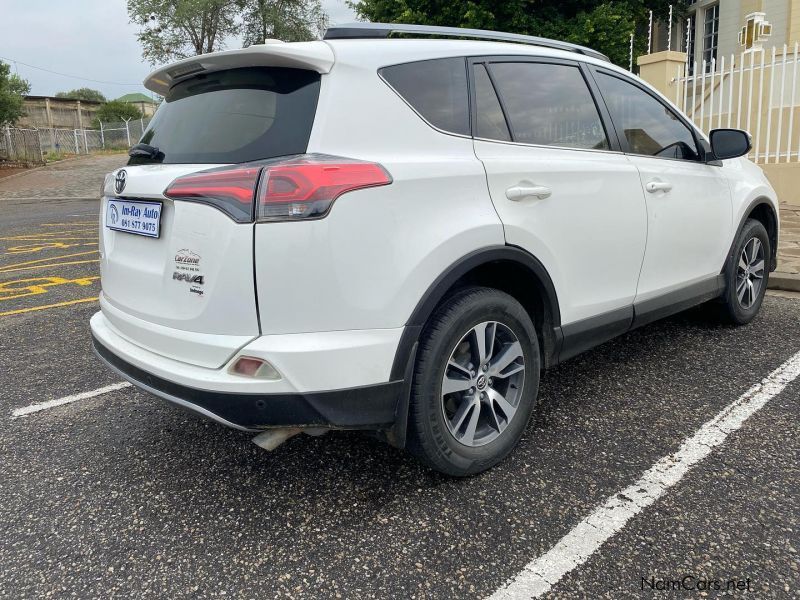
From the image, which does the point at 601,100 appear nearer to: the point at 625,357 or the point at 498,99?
the point at 498,99

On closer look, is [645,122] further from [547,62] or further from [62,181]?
[62,181]

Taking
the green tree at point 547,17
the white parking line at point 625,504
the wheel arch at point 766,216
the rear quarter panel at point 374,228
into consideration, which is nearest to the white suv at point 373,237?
the rear quarter panel at point 374,228

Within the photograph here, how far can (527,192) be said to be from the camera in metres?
2.63

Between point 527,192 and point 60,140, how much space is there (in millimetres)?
39159

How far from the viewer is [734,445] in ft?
9.22

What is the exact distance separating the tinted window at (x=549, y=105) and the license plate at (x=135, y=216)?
1.49 metres

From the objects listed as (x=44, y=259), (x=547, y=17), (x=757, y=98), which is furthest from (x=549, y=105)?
(x=547, y=17)

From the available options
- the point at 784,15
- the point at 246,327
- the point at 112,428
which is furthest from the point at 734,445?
the point at 784,15

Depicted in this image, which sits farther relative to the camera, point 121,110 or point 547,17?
point 121,110

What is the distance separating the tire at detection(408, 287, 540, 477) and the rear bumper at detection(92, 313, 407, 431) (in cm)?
15

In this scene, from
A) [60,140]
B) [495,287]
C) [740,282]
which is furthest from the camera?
[60,140]

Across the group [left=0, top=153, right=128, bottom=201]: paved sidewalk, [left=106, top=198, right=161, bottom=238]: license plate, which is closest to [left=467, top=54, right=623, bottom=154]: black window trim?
[left=106, top=198, right=161, bottom=238]: license plate

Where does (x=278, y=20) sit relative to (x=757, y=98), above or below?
above

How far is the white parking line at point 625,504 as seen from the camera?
2023mm
